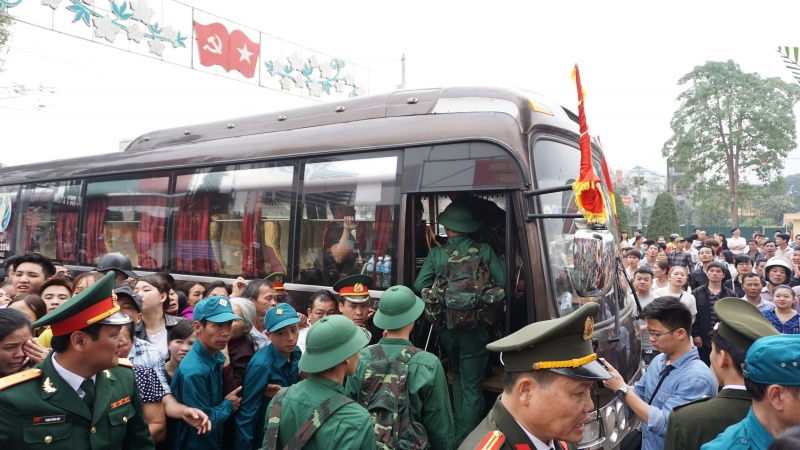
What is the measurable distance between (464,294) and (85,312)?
8.79ft

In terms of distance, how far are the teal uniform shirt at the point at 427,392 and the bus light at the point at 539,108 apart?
2.50 meters

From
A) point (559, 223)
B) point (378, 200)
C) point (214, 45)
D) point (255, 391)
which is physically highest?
point (214, 45)

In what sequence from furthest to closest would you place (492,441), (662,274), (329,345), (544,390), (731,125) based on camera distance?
(731,125) → (662,274) → (329,345) → (544,390) → (492,441)

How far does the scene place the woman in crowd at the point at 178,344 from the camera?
3.54 meters

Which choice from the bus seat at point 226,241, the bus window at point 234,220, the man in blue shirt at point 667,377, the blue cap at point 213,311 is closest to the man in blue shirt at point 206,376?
the blue cap at point 213,311

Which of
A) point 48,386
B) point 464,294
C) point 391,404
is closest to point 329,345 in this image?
point 391,404

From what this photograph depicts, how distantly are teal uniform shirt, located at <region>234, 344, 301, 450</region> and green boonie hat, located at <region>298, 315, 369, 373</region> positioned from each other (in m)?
1.07

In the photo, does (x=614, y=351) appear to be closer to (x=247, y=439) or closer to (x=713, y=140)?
(x=247, y=439)

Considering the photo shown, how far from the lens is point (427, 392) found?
317 centimetres

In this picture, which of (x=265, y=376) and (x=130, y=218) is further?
(x=130, y=218)

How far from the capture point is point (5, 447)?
2.13 m

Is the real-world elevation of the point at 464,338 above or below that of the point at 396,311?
below

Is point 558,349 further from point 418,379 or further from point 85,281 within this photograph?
point 85,281

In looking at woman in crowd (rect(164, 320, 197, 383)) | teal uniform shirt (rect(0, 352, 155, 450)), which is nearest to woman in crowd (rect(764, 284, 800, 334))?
woman in crowd (rect(164, 320, 197, 383))
